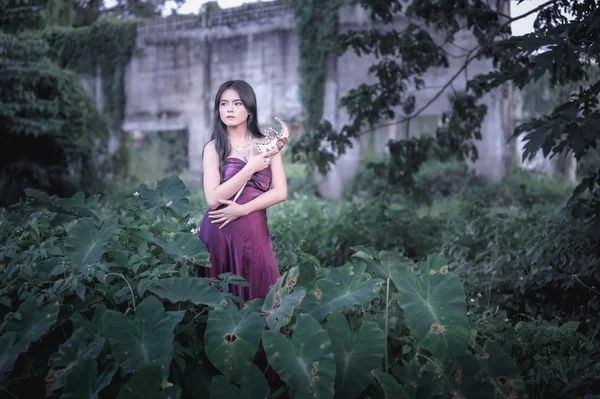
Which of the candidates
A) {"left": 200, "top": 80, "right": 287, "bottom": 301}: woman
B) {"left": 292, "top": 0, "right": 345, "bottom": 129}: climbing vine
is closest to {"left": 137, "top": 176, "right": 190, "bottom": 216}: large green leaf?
{"left": 200, "top": 80, "right": 287, "bottom": 301}: woman

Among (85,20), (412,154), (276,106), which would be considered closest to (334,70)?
(276,106)

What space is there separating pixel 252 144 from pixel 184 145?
49.5 feet

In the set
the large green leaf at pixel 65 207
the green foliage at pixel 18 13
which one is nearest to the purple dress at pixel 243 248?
the large green leaf at pixel 65 207

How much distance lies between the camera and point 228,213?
2.83 m

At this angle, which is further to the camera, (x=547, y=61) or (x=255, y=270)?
(x=547, y=61)

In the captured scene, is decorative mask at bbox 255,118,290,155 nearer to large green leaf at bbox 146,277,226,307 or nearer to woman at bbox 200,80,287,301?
woman at bbox 200,80,287,301

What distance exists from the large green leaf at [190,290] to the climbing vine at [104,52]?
14186 mm

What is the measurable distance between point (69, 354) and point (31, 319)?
0.72 feet

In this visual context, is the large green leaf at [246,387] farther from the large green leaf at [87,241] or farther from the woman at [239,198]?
the woman at [239,198]

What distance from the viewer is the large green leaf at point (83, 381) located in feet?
6.04

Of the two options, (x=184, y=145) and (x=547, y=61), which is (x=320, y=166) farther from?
(x=184, y=145)

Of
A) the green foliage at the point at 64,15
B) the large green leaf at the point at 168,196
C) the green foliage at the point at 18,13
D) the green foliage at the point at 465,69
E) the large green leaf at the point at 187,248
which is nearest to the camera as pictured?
the large green leaf at the point at 187,248

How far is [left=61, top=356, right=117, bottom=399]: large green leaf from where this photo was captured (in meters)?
1.84

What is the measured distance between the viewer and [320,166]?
6.54 meters
